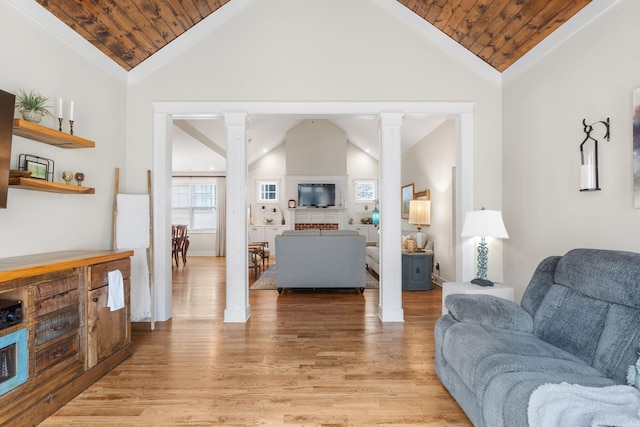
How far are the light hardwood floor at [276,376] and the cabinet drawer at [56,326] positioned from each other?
1.49ft

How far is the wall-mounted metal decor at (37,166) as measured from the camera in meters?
2.35

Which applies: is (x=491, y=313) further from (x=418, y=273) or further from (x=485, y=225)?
(x=418, y=273)

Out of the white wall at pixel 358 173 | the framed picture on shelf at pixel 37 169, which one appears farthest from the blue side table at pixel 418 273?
the white wall at pixel 358 173

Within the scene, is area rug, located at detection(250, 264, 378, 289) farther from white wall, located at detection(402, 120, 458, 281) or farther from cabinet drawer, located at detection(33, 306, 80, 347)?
cabinet drawer, located at detection(33, 306, 80, 347)

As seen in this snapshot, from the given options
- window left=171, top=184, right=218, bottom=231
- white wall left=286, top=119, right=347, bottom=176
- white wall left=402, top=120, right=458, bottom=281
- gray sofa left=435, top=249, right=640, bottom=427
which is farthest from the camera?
window left=171, top=184, right=218, bottom=231

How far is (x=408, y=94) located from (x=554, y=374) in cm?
298

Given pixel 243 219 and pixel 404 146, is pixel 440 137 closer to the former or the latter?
pixel 404 146

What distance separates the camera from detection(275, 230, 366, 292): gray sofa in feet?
15.6

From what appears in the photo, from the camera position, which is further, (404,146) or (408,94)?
(404,146)

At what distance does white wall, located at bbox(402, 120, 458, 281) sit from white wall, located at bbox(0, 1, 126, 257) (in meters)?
4.20

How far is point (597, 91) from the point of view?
2377mm

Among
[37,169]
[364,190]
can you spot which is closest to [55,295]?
[37,169]

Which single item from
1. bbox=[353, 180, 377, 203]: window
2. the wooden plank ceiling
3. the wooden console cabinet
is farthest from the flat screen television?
the wooden console cabinet

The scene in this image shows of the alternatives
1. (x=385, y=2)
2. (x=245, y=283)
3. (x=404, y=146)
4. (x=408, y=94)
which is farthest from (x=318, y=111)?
→ (x=404, y=146)
